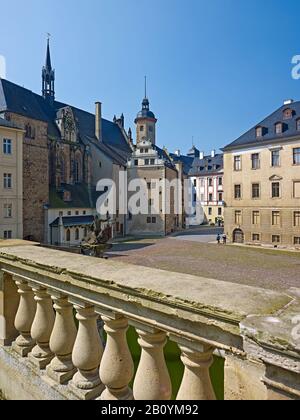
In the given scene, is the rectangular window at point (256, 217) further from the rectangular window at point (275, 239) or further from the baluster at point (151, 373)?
the baluster at point (151, 373)

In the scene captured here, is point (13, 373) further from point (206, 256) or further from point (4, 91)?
point (4, 91)

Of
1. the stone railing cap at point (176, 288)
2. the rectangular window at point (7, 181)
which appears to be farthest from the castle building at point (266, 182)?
the stone railing cap at point (176, 288)

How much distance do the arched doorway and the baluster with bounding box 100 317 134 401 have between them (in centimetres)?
3086

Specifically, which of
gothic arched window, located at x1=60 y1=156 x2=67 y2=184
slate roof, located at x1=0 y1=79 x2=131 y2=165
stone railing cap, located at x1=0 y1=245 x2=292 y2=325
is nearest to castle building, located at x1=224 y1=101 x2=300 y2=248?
slate roof, located at x1=0 y1=79 x2=131 y2=165

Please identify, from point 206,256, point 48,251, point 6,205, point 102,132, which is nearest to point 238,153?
point 206,256

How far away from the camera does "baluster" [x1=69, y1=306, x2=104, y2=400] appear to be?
2016 millimetres

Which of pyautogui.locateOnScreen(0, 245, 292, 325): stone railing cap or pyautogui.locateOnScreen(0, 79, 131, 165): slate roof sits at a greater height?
pyautogui.locateOnScreen(0, 79, 131, 165): slate roof

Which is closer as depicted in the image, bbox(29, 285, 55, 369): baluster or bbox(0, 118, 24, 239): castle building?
bbox(29, 285, 55, 369): baluster

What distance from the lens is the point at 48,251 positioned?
115 inches

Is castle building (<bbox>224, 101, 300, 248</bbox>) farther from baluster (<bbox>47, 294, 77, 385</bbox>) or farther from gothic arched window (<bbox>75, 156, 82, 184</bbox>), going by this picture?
baluster (<bbox>47, 294, 77, 385</bbox>)

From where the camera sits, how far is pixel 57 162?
1394 inches

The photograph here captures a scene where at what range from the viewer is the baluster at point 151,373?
1.69 m

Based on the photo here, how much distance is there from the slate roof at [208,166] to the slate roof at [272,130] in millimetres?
20954
